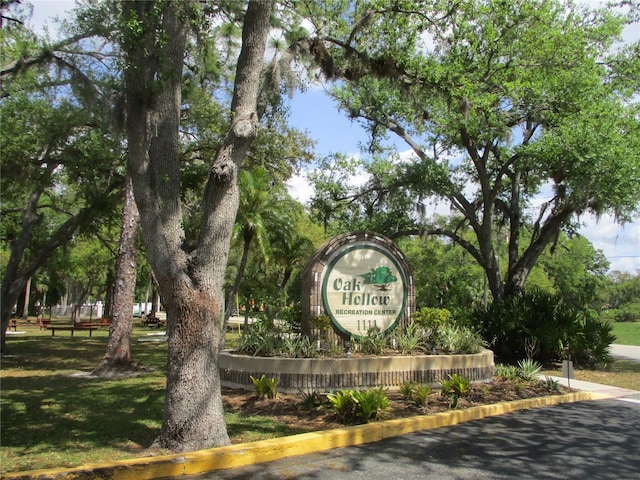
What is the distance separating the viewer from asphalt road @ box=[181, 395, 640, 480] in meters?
5.95

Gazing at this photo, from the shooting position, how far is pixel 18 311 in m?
61.2

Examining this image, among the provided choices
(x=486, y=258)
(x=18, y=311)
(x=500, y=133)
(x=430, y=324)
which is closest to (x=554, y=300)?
(x=486, y=258)

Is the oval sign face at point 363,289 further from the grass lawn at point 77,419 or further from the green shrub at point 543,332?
the green shrub at point 543,332

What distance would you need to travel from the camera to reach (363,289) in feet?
40.6

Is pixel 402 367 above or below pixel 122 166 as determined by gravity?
below

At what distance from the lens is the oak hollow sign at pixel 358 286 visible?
11.9 m

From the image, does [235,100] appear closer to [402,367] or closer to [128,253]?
[402,367]

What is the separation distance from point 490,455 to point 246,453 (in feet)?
9.91

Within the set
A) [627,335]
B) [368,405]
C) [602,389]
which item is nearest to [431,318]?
[602,389]

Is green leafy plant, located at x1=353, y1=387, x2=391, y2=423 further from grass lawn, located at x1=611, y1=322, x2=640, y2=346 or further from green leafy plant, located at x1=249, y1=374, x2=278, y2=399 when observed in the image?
grass lawn, located at x1=611, y1=322, x2=640, y2=346

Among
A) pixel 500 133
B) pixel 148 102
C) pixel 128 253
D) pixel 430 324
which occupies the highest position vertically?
pixel 500 133

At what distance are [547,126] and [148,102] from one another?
14837mm

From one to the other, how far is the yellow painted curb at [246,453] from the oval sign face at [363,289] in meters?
3.72

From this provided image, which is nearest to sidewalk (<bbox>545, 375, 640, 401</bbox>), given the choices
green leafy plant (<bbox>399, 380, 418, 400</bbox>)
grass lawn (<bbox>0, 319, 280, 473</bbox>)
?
green leafy plant (<bbox>399, 380, 418, 400</bbox>)
